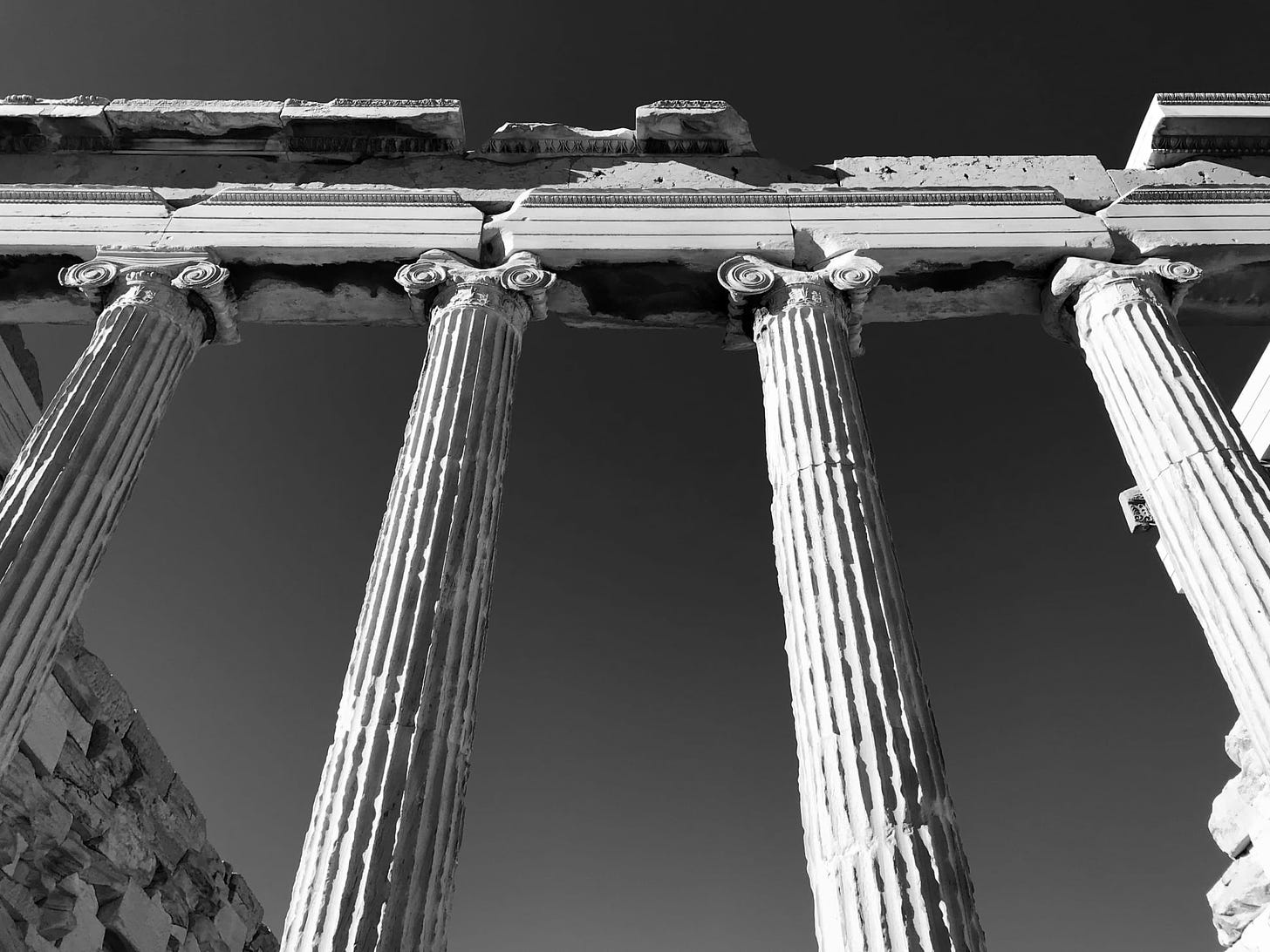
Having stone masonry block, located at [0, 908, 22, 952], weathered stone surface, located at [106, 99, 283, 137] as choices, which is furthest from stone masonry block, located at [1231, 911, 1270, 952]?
weathered stone surface, located at [106, 99, 283, 137]

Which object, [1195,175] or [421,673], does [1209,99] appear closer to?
[1195,175]

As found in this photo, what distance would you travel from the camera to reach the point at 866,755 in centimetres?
877

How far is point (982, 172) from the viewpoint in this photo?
51.7ft

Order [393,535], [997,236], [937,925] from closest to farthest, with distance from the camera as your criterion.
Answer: [937,925]
[393,535]
[997,236]

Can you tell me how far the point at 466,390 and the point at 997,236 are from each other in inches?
304

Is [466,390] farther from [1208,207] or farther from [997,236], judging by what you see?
[1208,207]

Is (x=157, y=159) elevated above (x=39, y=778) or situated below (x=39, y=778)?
above

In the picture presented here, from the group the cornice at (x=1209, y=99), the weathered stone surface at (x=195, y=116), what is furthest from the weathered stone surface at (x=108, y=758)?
the cornice at (x=1209, y=99)

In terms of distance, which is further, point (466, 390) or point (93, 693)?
point (93, 693)

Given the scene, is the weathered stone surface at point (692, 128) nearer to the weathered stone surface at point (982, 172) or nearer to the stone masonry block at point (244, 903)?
the weathered stone surface at point (982, 172)

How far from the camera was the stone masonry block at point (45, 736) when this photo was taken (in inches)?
564

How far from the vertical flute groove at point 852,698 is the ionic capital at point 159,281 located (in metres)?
7.49

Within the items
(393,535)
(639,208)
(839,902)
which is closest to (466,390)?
(393,535)

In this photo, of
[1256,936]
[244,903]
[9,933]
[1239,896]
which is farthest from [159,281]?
→ [1239,896]
